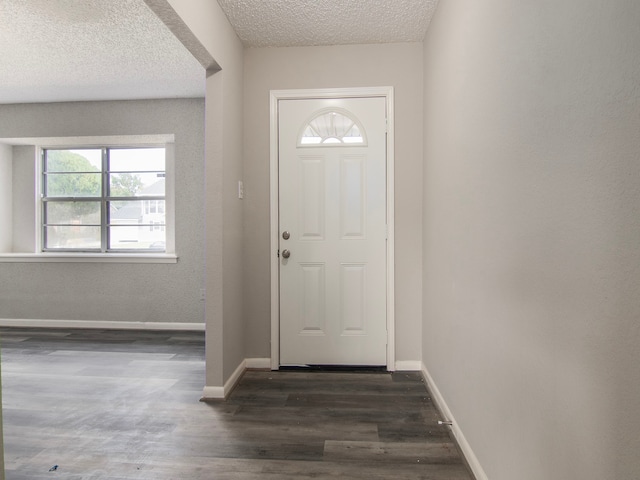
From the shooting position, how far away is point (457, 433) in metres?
Result: 1.80

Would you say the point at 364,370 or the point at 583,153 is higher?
the point at 583,153

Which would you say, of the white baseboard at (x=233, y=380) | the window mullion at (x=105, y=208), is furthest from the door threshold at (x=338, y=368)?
the window mullion at (x=105, y=208)

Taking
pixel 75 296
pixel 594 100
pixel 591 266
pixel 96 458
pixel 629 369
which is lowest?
pixel 96 458

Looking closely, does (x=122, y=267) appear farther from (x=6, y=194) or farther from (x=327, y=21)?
(x=327, y=21)

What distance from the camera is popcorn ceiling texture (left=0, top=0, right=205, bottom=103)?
234cm

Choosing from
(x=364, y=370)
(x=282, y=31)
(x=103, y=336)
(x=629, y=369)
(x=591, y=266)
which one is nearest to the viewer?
(x=629, y=369)

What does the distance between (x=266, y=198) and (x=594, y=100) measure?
2.23 m

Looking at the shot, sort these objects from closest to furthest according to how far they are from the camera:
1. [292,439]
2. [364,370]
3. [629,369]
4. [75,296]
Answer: [629,369]
[292,439]
[364,370]
[75,296]

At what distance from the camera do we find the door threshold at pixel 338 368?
274cm

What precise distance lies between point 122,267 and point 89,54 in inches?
84.7

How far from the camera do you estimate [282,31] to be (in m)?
2.54

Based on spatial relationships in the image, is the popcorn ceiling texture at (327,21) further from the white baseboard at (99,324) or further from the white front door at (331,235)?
the white baseboard at (99,324)

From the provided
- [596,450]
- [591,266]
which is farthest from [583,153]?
[596,450]

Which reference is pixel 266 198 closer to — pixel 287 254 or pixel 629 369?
pixel 287 254
